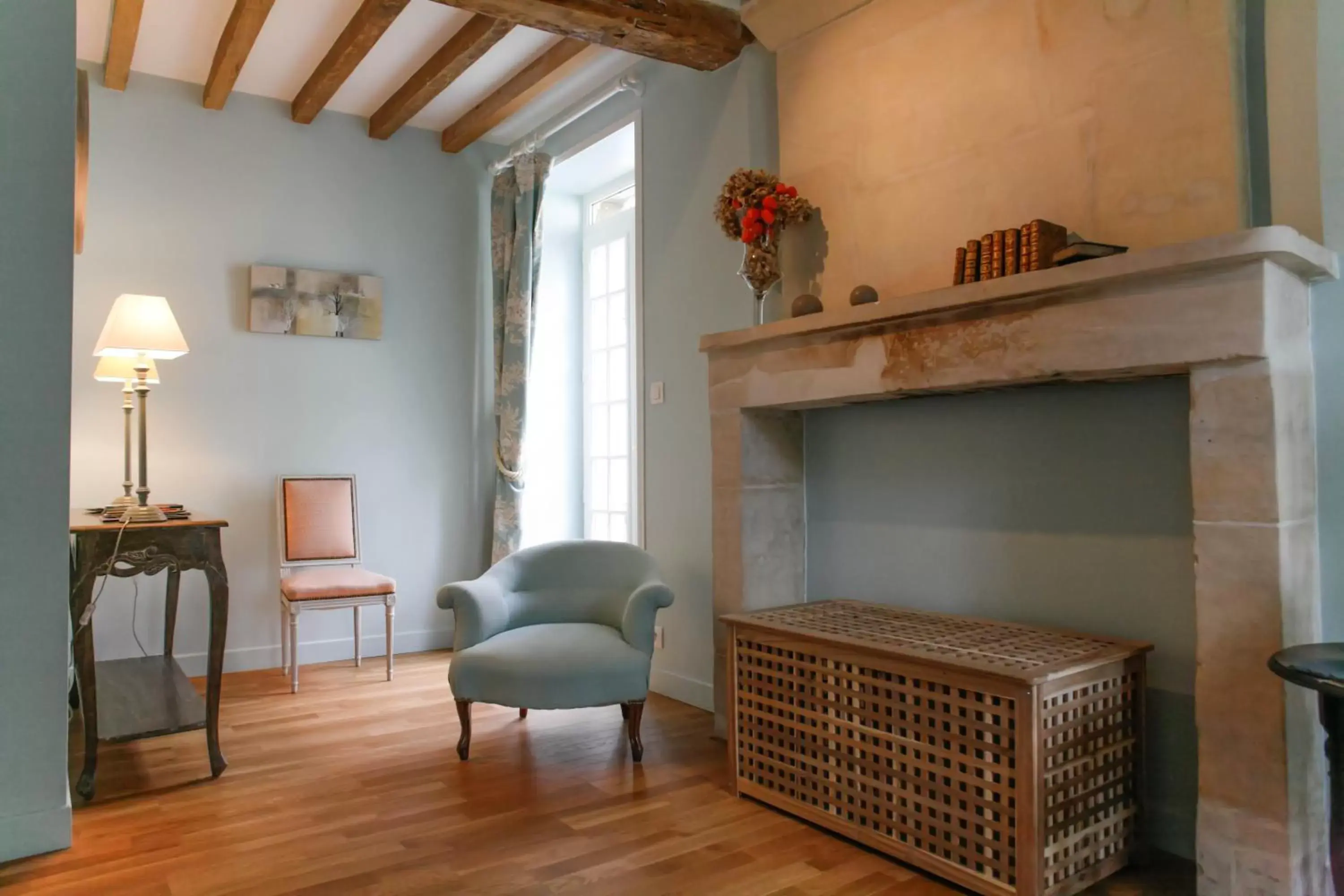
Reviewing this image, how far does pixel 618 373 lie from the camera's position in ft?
16.4

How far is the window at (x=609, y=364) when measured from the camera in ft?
16.0

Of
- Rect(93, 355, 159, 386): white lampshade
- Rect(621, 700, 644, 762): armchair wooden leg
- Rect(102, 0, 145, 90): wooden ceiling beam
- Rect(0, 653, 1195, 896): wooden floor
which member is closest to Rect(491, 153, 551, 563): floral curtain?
Rect(0, 653, 1195, 896): wooden floor

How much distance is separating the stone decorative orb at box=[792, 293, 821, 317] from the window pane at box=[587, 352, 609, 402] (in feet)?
7.58

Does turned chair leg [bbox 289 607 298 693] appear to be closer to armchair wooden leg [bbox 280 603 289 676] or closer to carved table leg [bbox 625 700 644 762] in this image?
armchair wooden leg [bbox 280 603 289 676]

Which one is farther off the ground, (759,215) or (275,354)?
(759,215)

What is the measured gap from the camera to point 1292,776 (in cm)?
182

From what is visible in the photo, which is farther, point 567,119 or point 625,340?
point 625,340

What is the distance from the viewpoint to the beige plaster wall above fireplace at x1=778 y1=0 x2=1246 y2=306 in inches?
83.1

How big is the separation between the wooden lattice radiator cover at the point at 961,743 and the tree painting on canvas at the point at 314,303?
312 centimetres

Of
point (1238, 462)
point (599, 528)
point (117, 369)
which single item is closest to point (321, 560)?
point (117, 369)

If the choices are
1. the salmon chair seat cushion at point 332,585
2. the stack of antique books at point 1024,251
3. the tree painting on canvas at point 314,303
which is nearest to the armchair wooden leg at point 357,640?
the salmon chair seat cushion at point 332,585

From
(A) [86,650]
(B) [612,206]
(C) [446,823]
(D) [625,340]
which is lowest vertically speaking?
(C) [446,823]

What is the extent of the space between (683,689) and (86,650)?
85.2 inches

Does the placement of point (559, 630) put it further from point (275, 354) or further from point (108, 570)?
point (275, 354)
